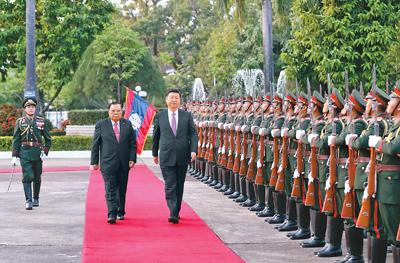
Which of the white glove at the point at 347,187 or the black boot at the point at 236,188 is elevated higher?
the white glove at the point at 347,187

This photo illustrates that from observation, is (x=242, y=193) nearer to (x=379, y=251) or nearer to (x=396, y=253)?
(x=379, y=251)

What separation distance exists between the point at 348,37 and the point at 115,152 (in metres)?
9.36

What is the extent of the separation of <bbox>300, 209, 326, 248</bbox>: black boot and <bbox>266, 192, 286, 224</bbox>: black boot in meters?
1.95

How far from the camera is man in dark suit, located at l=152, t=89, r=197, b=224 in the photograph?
12602 millimetres

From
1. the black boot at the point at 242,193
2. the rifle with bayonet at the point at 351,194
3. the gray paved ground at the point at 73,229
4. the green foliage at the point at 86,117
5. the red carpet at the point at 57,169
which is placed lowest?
the red carpet at the point at 57,169

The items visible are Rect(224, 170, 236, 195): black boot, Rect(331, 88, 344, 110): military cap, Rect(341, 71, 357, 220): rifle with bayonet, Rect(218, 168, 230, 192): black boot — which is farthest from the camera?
Rect(218, 168, 230, 192): black boot

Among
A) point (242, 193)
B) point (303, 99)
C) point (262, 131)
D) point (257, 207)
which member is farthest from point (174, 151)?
point (242, 193)

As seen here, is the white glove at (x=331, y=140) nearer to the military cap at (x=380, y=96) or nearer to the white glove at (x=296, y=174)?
the military cap at (x=380, y=96)

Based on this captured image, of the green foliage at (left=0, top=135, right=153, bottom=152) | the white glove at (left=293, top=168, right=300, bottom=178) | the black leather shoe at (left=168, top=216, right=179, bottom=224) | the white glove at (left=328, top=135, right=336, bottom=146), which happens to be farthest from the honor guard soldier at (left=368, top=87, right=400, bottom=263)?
the green foliage at (left=0, top=135, right=153, bottom=152)

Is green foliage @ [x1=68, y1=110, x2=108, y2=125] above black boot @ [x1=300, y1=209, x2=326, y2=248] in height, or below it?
above

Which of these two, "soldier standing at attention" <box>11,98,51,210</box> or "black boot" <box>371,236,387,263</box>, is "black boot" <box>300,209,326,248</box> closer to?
"black boot" <box>371,236,387,263</box>

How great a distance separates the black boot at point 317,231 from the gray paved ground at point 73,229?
6.0 inches

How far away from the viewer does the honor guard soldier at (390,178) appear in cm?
787

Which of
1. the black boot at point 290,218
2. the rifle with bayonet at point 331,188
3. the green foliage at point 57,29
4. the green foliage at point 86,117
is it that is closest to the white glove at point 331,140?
the rifle with bayonet at point 331,188
